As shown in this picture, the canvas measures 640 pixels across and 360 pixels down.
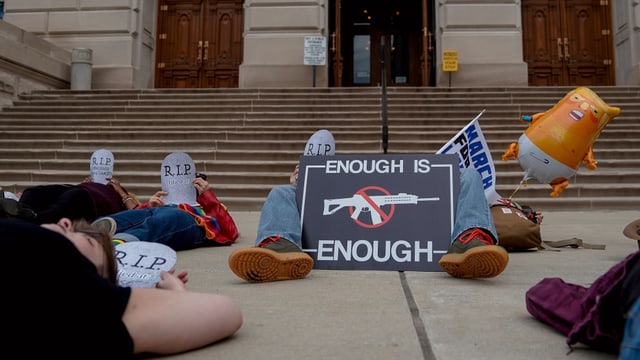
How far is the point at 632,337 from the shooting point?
3.57ft

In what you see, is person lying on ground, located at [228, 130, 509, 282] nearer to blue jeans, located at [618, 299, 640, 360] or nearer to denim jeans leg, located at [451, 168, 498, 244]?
denim jeans leg, located at [451, 168, 498, 244]

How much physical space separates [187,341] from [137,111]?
10700 mm

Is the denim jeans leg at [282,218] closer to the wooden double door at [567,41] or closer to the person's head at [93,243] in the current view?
the person's head at [93,243]

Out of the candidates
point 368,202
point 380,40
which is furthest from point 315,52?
point 368,202

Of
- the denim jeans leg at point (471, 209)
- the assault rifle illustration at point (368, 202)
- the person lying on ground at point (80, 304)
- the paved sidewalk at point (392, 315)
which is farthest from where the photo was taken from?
the assault rifle illustration at point (368, 202)

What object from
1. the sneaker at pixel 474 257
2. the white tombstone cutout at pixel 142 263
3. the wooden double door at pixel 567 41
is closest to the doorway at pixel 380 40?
the wooden double door at pixel 567 41

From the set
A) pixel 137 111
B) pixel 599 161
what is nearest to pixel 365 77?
pixel 137 111

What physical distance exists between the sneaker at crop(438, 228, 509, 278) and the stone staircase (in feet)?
18.0

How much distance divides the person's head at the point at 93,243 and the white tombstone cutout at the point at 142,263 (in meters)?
0.43

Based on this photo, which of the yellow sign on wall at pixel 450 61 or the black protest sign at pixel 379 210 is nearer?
the black protest sign at pixel 379 210

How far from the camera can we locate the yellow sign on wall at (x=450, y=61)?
1389cm

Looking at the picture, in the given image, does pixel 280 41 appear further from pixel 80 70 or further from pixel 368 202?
pixel 368 202

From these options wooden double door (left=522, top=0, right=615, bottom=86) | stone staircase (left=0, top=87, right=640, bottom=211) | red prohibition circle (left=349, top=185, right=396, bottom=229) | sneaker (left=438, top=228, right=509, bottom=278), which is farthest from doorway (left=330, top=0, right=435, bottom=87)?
sneaker (left=438, top=228, right=509, bottom=278)

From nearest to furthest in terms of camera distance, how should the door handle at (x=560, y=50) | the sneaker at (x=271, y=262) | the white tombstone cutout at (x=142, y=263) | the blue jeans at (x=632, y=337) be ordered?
1. the blue jeans at (x=632, y=337)
2. the white tombstone cutout at (x=142, y=263)
3. the sneaker at (x=271, y=262)
4. the door handle at (x=560, y=50)
